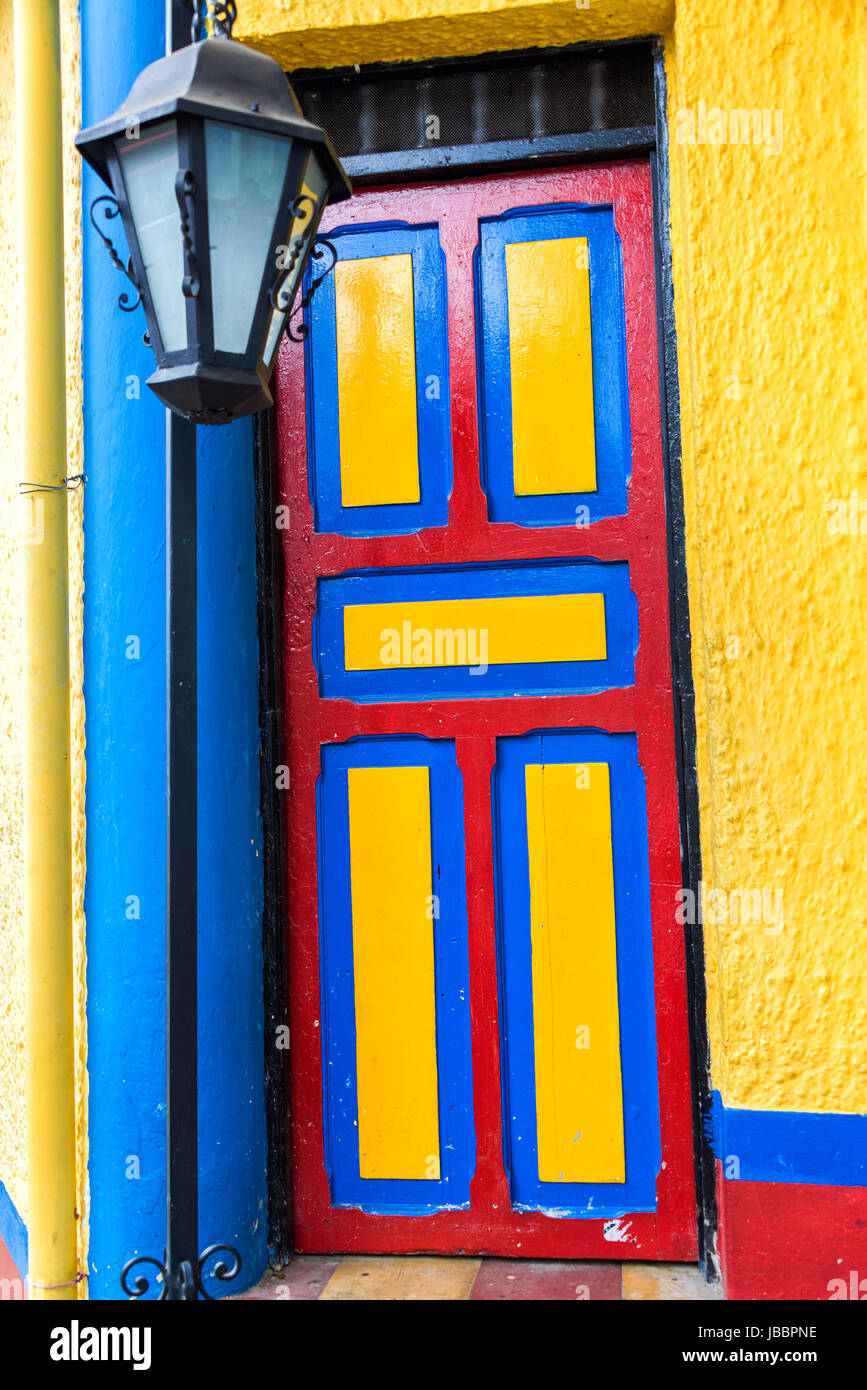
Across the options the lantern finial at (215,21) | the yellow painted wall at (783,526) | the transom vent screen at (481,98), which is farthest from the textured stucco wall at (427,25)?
the lantern finial at (215,21)

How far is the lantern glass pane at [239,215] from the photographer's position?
1.58 meters

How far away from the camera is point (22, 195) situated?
8.54ft

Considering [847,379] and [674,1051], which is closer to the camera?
[847,379]

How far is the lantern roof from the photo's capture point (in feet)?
5.14

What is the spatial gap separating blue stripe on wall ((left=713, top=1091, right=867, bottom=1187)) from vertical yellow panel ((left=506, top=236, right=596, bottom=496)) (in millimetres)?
1575

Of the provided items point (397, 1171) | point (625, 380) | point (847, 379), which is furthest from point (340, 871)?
point (847, 379)

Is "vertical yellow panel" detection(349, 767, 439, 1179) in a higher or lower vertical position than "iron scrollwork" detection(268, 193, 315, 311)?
lower

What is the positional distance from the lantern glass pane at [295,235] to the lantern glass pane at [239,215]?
0.14 ft

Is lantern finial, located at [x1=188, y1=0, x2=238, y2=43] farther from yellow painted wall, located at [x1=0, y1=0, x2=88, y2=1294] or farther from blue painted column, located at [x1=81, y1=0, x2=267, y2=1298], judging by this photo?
yellow painted wall, located at [x1=0, y1=0, x2=88, y2=1294]

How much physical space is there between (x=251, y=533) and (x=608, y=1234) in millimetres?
2010

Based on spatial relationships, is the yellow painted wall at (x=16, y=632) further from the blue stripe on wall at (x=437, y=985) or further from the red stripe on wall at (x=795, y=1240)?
the red stripe on wall at (x=795, y=1240)

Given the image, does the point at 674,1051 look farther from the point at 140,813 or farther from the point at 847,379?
the point at 847,379

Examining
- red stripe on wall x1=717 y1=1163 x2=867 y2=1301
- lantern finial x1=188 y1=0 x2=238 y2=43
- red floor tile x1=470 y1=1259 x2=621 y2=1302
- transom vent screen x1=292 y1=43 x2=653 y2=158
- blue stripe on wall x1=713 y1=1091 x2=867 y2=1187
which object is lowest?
red floor tile x1=470 y1=1259 x2=621 y2=1302

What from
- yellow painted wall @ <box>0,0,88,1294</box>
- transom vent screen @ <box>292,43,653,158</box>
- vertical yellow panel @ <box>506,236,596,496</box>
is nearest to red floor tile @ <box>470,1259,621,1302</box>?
yellow painted wall @ <box>0,0,88,1294</box>
